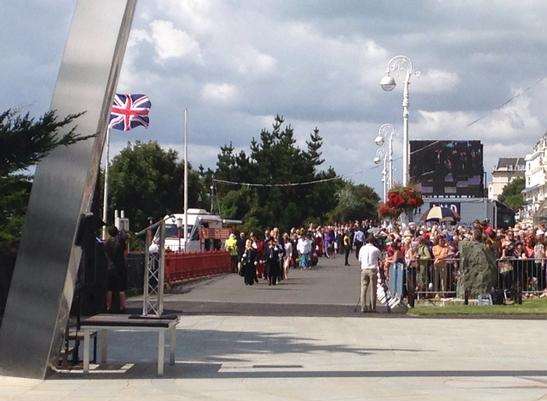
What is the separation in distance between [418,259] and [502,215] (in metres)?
37.7

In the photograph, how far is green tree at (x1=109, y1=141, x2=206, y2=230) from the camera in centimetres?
9210

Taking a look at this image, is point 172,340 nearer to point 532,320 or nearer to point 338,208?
point 532,320

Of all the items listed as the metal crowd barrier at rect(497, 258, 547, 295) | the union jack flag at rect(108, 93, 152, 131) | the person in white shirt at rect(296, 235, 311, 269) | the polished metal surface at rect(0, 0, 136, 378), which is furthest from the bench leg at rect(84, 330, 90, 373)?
the person in white shirt at rect(296, 235, 311, 269)

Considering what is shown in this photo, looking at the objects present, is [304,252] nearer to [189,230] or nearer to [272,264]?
[272,264]

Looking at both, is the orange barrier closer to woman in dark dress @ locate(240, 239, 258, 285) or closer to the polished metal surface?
woman in dark dress @ locate(240, 239, 258, 285)

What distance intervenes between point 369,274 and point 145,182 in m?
68.4

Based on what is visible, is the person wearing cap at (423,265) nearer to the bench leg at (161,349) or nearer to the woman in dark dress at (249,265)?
the woman in dark dress at (249,265)

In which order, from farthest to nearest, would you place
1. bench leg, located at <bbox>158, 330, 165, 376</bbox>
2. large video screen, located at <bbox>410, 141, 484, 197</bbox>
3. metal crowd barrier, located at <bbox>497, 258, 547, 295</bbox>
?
large video screen, located at <bbox>410, 141, 484, 197</bbox>, metal crowd barrier, located at <bbox>497, 258, 547, 295</bbox>, bench leg, located at <bbox>158, 330, 165, 376</bbox>

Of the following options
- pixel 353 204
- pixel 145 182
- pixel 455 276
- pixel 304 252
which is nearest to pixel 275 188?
pixel 353 204

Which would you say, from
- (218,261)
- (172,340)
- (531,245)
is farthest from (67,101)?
(218,261)

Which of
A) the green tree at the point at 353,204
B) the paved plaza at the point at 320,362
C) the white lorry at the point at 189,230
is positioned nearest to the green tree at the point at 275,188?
the green tree at the point at 353,204

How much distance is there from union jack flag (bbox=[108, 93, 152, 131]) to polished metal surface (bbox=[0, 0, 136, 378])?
97.3ft

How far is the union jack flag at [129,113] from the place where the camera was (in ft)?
148

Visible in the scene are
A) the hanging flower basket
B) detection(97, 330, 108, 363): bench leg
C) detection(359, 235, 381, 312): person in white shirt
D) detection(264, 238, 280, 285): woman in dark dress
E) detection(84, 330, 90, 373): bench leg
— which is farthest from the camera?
the hanging flower basket
